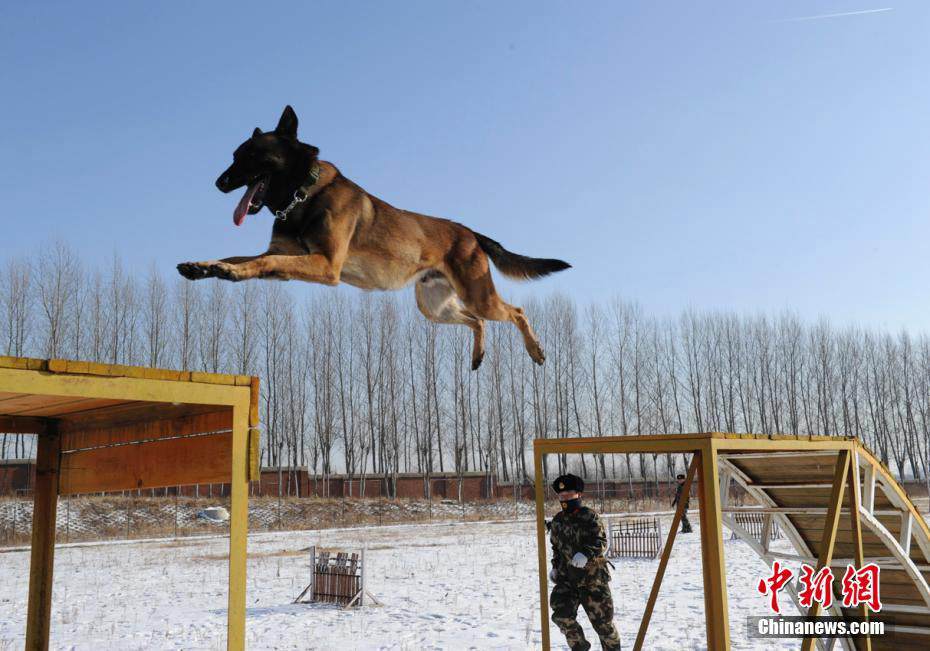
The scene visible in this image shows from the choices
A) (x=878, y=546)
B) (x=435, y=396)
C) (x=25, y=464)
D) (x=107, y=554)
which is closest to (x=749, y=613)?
(x=878, y=546)

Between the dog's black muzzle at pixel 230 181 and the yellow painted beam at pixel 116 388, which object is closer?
the yellow painted beam at pixel 116 388

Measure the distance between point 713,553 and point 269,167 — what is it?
3341 mm

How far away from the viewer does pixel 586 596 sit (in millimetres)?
6344

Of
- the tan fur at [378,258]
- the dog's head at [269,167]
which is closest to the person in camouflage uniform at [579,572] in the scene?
the tan fur at [378,258]

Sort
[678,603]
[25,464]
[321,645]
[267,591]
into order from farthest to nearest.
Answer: [25,464], [267,591], [678,603], [321,645]

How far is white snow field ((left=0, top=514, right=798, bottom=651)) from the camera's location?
8750mm

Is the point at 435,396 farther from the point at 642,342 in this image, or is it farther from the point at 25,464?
the point at 25,464

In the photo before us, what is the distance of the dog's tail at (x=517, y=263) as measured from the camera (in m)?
5.27

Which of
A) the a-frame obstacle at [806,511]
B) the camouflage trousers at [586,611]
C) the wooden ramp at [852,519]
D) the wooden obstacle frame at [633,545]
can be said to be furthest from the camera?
the wooden obstacle frame at [633,545]

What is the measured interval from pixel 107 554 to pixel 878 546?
1821 centimetres

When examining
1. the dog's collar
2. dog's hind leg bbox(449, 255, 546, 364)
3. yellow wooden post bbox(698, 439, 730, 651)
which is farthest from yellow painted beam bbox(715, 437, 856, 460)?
the dog's collar

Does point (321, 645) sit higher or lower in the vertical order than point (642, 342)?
lower

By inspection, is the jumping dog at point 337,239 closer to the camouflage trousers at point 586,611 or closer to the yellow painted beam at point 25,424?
the yellow painted beam at point 25,424

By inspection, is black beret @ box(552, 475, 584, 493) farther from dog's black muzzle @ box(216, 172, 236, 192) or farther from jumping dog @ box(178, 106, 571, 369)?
dog's black muzzle @ box(216, 172, 236, 192)
